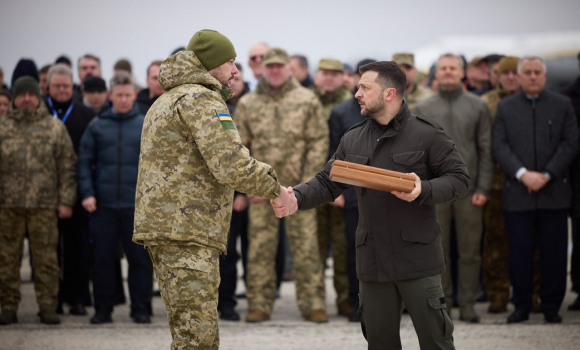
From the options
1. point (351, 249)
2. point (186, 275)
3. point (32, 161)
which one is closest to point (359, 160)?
point (186, 275)

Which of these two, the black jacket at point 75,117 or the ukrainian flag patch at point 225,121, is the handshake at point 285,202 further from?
the black jacket at point 75,117

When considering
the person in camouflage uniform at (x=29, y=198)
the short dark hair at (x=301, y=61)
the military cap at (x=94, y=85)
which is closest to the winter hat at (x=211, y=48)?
the person in camouflage uniform at (x=29, y=198)

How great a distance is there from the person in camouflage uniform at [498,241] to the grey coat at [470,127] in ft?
1.75

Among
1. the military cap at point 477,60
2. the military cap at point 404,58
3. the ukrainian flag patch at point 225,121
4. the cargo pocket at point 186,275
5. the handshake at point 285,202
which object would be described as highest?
the military cap at point 477,60

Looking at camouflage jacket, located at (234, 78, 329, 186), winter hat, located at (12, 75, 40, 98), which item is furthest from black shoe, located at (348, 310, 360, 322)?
winter hat, located at (12, 75, 40, 98)

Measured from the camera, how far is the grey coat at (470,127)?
308 inches

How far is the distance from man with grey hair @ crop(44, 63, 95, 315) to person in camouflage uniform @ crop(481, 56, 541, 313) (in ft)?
14.4

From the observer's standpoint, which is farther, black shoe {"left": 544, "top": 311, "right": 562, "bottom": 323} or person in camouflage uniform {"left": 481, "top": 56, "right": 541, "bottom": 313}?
person in camouflage uniform {"left": 481, "top": 56, "right": 541, "bottom": 313}

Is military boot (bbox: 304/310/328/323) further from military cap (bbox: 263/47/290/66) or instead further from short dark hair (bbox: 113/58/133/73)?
short dark hair (bbox: 113/58/133/73)

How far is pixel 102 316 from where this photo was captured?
25.8ft

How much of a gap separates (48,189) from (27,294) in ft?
7.22

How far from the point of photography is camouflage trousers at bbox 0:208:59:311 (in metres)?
7.77

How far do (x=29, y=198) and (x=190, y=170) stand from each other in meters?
3.66

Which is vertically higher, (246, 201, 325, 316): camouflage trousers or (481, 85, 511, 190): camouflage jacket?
(481, 85, 511, 190): camouflage jacket
